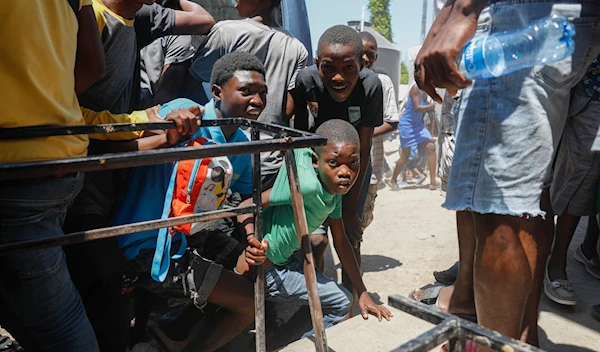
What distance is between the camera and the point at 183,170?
6.11ft

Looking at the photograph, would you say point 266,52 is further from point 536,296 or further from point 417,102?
point 417,102

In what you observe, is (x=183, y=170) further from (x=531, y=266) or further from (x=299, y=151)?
(x=531, y=266)

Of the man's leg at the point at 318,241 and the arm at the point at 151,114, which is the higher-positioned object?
the arm at the point at 151,114

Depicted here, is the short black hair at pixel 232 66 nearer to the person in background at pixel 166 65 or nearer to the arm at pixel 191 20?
the arm at pixel 191 20

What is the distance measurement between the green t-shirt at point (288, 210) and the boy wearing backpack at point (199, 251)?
0.19 m

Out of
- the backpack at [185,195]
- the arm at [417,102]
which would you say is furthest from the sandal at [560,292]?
the arm at [417,102]

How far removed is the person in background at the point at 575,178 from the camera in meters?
1.85

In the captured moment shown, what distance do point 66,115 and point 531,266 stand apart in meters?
1.64

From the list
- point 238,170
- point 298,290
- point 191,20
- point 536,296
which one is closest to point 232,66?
point 191,20

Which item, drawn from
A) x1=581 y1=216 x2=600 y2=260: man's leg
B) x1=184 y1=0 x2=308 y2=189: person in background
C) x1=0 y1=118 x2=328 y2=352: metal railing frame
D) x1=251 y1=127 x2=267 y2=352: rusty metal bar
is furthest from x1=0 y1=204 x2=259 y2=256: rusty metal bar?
x1=581 y1=216 x2=600 y2=260: man's leg

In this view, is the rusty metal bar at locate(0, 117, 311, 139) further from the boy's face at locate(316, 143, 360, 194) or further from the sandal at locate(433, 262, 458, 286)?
the sandal at locate(433, 262, 458, 286)

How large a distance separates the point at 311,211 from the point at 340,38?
109 cm

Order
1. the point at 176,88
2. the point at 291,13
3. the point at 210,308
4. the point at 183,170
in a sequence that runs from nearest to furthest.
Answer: the point at 183,170 → the point at 210,308 → the point at 176,88 → the point at 291,13

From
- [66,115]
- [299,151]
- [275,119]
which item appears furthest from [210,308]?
[66,115]
